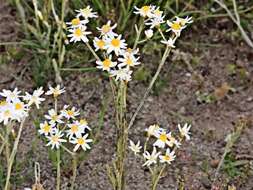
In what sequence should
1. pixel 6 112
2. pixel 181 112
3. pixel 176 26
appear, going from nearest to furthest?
pixel 6 112 → pixel 176 26 → pixel 181 112

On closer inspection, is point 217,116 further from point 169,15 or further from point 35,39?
point 35,39

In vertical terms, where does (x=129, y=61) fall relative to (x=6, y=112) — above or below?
above

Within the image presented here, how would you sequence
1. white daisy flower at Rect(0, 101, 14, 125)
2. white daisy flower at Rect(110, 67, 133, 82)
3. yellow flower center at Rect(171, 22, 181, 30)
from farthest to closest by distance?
yellow flower center at Rect(171, 22, 181, 30) → white daisy flower at Rect(110, 67, 133, 82) → white daisy flower at Rect(0, 101, 14, 125)

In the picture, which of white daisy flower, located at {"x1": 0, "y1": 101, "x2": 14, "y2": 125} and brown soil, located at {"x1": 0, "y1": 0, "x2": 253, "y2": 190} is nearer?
white daisy flower, located at {"x1": 0, "y1": 101, "x2": 14, "y2": 125}

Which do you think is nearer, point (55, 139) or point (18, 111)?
point (18, 111)

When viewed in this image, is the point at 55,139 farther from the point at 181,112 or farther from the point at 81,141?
the point at 181,112

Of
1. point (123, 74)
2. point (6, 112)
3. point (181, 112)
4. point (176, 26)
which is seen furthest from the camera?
point (181, 112)

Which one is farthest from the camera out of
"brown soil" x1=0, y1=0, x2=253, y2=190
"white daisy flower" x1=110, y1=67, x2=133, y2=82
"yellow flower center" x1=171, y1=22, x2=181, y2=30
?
"brown soil" x1=0, y1=0, x2=253, y2=190

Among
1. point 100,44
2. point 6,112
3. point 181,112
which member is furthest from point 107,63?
point 181,112

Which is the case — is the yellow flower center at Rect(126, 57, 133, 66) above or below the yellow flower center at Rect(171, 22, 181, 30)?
below

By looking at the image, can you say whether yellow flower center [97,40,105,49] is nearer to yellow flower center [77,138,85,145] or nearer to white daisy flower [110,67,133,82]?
white daisy flower [110,67,133,82]

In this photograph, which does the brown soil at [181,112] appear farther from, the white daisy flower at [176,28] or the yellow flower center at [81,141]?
the white daisy flower at [176,28]

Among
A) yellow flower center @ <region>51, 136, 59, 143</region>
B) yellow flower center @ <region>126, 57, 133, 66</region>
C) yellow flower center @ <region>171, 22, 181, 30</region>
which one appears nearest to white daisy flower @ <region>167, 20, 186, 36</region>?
yellow flower center @ <region>171, 22, 181, 30</region>
